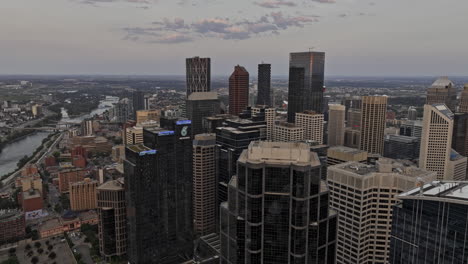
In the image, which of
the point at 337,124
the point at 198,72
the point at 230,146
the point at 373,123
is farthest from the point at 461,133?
the point at 198,72

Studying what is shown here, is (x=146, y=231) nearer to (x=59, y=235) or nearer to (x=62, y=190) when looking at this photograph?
(x=59, y=235)

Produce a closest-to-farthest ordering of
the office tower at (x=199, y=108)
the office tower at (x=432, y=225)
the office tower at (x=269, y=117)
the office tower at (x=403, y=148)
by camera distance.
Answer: the office tower at (x=432, y=225) < the office tower at (x=269, y=117) < the office tower at (x=403, y=148) < the office tower at (x=199, y=108)

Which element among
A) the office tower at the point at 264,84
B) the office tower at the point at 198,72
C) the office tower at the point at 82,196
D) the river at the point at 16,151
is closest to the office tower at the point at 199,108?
the office tower at the point at 198,72

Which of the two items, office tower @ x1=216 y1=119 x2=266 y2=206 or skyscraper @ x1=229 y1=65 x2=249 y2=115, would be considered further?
skyscraper @ x1=229 y1=65 x2=249 y2=115

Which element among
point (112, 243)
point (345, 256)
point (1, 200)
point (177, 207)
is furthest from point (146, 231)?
point (1, 200)

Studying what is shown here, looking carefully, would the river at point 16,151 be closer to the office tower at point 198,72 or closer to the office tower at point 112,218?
the office tower at point 198,72

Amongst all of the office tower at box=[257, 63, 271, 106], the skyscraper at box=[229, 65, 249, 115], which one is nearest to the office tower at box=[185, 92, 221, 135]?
the skyscraper at box=[229, 65, 249, 115]

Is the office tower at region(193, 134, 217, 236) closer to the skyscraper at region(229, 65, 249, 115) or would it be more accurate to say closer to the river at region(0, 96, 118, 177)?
the skyscraper at region(229, 65, 249, 115)
